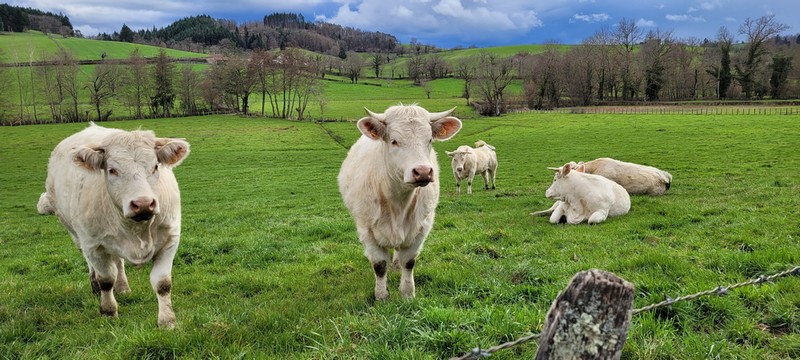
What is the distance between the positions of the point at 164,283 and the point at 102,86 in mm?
85425

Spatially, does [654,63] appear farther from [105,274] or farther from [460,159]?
[105,274]

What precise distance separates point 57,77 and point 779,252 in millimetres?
90968

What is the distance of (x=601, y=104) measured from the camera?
83438 mm

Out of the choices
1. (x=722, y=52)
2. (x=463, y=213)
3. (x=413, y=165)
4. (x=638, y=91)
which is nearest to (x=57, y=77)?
(x=463, y=213)

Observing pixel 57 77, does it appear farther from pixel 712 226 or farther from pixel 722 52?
pixel 722 52

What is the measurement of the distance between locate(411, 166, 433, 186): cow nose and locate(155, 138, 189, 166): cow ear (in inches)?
111

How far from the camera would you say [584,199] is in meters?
11.2

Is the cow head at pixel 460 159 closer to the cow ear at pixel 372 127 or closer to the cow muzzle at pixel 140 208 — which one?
the cow ear at pixel 372 127

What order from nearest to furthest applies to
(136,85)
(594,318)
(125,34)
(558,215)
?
(594,318)
(558,215)
(136,85)
(125,34)

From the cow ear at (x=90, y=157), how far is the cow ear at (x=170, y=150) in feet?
1.83

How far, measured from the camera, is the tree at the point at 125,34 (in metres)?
172

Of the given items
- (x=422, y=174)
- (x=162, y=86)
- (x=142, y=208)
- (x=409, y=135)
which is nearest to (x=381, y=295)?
(x=422, y=174)

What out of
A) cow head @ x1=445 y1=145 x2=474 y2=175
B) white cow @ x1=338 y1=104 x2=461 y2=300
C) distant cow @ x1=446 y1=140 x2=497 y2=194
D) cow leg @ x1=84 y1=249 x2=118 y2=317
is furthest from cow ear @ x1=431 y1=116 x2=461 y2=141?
cow head @ x1=445 y1=145 x2=474 y2=175

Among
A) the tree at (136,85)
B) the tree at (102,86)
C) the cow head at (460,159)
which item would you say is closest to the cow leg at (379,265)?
the cow head at (460,159)
